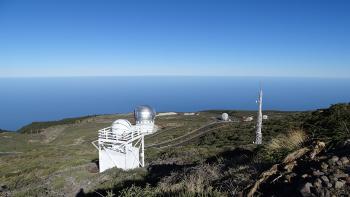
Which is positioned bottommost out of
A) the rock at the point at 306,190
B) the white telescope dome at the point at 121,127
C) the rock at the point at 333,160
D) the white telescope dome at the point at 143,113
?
the white telescope dome at the point at 143,113

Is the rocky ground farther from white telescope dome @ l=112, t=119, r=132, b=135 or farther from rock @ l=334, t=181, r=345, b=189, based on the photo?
white telescope dome @ l=112, t=119, r=132, b=135

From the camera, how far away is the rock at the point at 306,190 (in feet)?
14.8

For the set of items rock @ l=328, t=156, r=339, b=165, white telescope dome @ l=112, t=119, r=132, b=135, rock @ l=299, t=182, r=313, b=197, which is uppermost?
rock @ l=328, t=156, r=339, b=165

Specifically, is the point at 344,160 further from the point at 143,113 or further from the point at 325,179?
the point at 143,113

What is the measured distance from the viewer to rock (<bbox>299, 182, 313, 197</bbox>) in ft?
14.8

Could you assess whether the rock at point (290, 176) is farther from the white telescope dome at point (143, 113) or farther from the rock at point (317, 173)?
the white telescope dome at point (143, 113)

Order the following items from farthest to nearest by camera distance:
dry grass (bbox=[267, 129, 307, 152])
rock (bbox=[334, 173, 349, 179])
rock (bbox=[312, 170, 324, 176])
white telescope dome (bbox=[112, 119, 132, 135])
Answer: white telescope dome (bbox=[112, 119, 132, 135])
dry grass (bbox=[267, 129, 307, 152])
rock (bbox=[312, 170, 324, 176])
rock (bbox=[334, 173, 349, 179])

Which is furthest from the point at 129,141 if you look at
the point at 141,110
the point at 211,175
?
the point at 141,110

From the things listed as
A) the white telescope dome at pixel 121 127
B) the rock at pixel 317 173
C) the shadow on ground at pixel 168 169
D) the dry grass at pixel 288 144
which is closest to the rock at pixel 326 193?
the rock at pixel 317 173

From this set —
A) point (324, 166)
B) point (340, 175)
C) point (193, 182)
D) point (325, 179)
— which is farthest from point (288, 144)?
point (325, 179)

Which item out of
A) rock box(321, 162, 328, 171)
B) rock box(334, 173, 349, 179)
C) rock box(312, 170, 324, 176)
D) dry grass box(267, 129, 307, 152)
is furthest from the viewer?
dry grass box(267, 129, 307, 152)

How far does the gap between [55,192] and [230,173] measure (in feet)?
34.0

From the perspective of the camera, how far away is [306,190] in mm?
4562

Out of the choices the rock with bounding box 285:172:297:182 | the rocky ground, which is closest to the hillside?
the rocky ground
